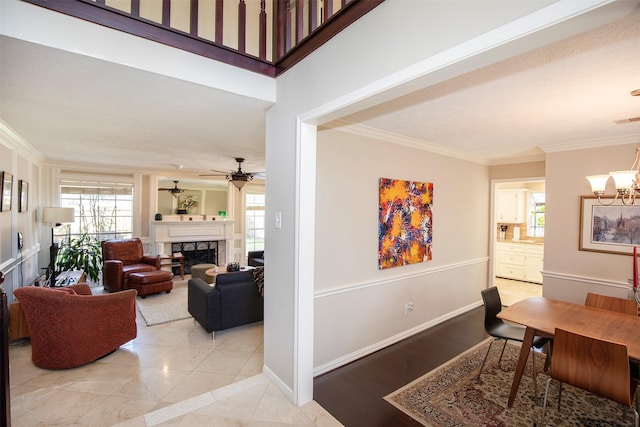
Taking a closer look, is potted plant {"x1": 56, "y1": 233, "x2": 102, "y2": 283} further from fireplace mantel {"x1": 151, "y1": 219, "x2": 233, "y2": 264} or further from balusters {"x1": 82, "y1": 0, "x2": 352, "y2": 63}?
balusters {"x1": 82, "y1": 0, "x2": 352, "y2": 63}

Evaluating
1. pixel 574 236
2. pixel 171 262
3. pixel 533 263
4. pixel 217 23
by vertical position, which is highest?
pixel 217 23

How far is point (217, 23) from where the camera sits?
2.21m

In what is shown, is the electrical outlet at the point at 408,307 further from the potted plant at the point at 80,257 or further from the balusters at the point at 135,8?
the potted plant at the point at 80,257

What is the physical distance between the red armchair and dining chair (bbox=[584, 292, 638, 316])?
4771 mm

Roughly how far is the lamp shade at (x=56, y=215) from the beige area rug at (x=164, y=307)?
1.78 metres

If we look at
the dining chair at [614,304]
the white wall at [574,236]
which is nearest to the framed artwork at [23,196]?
the dining chair at [614,304]

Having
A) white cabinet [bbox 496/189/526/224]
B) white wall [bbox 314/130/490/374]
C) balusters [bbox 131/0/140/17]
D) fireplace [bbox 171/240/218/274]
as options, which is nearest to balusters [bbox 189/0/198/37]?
balusters [bbox 131/0/140/17]

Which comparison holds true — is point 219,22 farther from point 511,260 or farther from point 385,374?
point 511,260

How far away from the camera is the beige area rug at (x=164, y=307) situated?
13.9 ft

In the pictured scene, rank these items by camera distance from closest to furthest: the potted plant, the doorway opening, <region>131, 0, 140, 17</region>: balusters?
<region>131, 0, 140, 17</region>: balusters, the potted plant, the doorway opening

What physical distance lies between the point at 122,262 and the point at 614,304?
22.9ft

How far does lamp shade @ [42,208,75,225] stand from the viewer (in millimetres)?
4824

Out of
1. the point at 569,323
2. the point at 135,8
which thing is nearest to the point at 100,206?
the point at 135,8

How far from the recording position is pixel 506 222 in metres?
7.03
